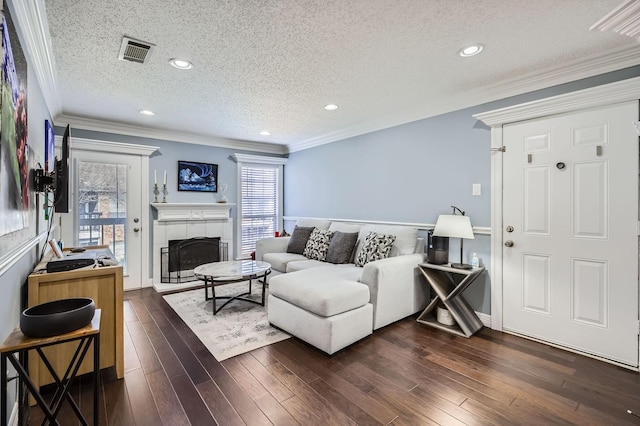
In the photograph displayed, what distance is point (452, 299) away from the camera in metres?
3.04

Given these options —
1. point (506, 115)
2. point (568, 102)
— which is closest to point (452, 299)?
point (506, 115)

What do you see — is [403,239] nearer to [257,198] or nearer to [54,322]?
[54,322]

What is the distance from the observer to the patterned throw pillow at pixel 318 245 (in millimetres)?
4092

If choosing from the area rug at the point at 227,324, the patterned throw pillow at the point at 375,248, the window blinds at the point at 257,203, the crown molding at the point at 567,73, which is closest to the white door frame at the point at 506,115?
the crown molding at the point at 567,73

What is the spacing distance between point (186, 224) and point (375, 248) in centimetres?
312

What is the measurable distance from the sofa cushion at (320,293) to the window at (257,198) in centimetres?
285

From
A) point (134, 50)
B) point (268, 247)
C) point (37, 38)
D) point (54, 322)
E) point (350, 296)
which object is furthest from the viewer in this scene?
point (268, 247)

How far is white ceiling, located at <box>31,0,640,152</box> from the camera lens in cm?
181

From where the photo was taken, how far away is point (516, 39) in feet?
6.97

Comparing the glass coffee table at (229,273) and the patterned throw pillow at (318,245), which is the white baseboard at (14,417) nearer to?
the glass coffee table at (229,273)

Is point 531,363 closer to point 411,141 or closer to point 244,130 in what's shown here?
point 411,141

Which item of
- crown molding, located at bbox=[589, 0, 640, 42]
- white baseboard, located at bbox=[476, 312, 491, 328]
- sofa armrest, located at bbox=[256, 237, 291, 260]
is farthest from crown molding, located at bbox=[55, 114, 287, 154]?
crown molding, located at bbox=[589, 0, 640, 42]

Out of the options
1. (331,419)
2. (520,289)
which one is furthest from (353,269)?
(331,419)

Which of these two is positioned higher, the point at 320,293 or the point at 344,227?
the point at 344,227
